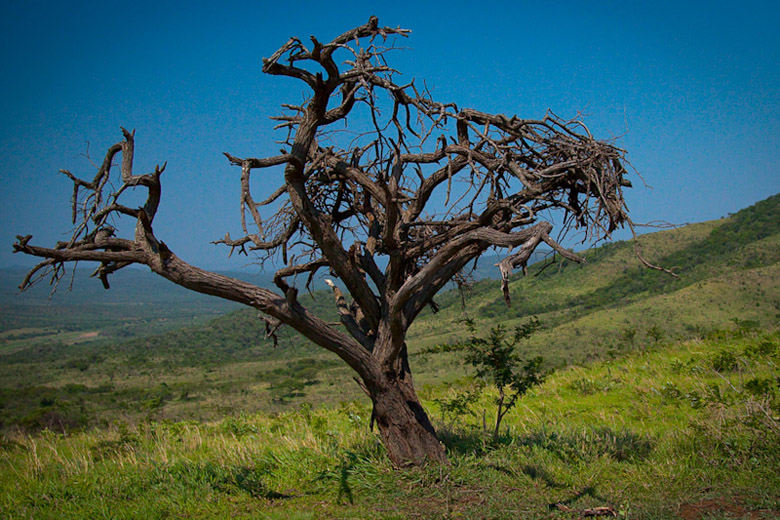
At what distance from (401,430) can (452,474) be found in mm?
652

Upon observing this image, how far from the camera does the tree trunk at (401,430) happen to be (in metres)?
5.26

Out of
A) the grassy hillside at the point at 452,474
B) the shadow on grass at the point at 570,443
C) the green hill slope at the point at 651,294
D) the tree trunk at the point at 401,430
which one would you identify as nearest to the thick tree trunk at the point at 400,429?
the tree trunk at the point at 401,430

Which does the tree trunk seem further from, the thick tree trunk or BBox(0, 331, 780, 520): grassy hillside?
BBox(0, 331, 780, 520): grassy hillside

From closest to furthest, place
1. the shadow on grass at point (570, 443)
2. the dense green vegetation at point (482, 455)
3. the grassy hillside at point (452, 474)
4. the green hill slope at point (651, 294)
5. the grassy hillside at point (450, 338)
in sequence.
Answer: the grassy hillside at point (452, 474) < the dense green vegetation at point (482, 455) < the shadow on grass at point (570, 443) < the grassy hillside at point (450, 338) < the green hill slope at point (651, 294)

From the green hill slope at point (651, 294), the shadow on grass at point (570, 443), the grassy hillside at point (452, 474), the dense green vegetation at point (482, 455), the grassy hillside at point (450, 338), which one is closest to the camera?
the grassy hillside at point (452, 474)

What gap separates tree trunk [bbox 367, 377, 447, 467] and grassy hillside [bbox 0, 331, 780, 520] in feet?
0.52

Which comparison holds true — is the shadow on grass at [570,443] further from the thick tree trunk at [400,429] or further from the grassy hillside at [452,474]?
the thick tree trunk at [400,429]

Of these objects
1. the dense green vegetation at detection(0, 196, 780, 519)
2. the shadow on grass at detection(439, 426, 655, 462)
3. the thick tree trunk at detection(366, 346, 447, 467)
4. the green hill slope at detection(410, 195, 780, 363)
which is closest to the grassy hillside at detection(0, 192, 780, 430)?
the green hill slope at detection(410, 195, 780, 363)

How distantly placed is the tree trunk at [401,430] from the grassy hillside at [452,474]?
0.16 meters

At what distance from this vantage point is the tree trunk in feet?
17.3

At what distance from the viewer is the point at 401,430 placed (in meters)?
5.28

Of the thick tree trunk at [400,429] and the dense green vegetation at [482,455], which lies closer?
the dense green vegetation at [482,455]

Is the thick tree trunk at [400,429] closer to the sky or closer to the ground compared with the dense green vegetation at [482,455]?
closer to the sky

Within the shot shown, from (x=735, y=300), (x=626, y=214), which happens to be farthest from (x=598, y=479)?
(x=735, y=300)
